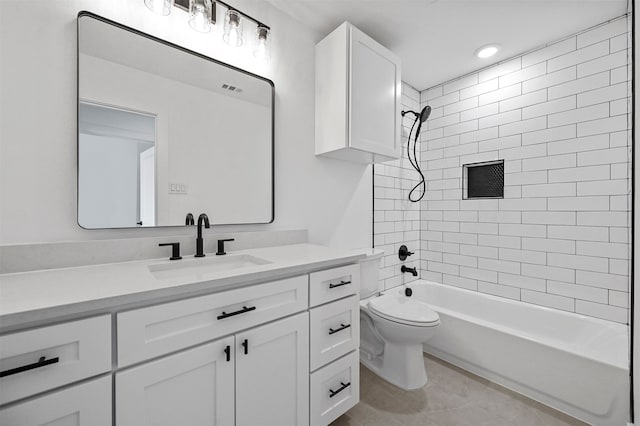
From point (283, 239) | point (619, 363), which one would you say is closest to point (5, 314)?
point (283, 239)

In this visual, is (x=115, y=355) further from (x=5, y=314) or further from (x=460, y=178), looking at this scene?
(x=460, y=178)

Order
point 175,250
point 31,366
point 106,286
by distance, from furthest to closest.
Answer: point 175,250 → point 106,286 → point 31,366

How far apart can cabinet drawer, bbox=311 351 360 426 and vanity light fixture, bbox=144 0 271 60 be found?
1.81 metres

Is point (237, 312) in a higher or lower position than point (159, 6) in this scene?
lower

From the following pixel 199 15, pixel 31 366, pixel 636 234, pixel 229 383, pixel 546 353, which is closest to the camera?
pixel 636 234

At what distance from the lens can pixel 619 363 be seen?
1444 millimetres

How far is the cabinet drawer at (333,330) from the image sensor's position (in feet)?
4.22

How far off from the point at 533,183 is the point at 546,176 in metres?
0.10

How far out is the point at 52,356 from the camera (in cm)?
70

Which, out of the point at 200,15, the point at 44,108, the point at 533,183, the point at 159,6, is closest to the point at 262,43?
the point at 200,15

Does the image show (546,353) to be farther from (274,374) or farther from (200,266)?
(200,266)

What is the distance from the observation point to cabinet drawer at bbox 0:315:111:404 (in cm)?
65

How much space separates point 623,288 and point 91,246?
309 centimetres

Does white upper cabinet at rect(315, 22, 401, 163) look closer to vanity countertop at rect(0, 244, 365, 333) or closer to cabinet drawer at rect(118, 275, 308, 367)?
vanity countertop at rect(0, 244, 365, 333)
